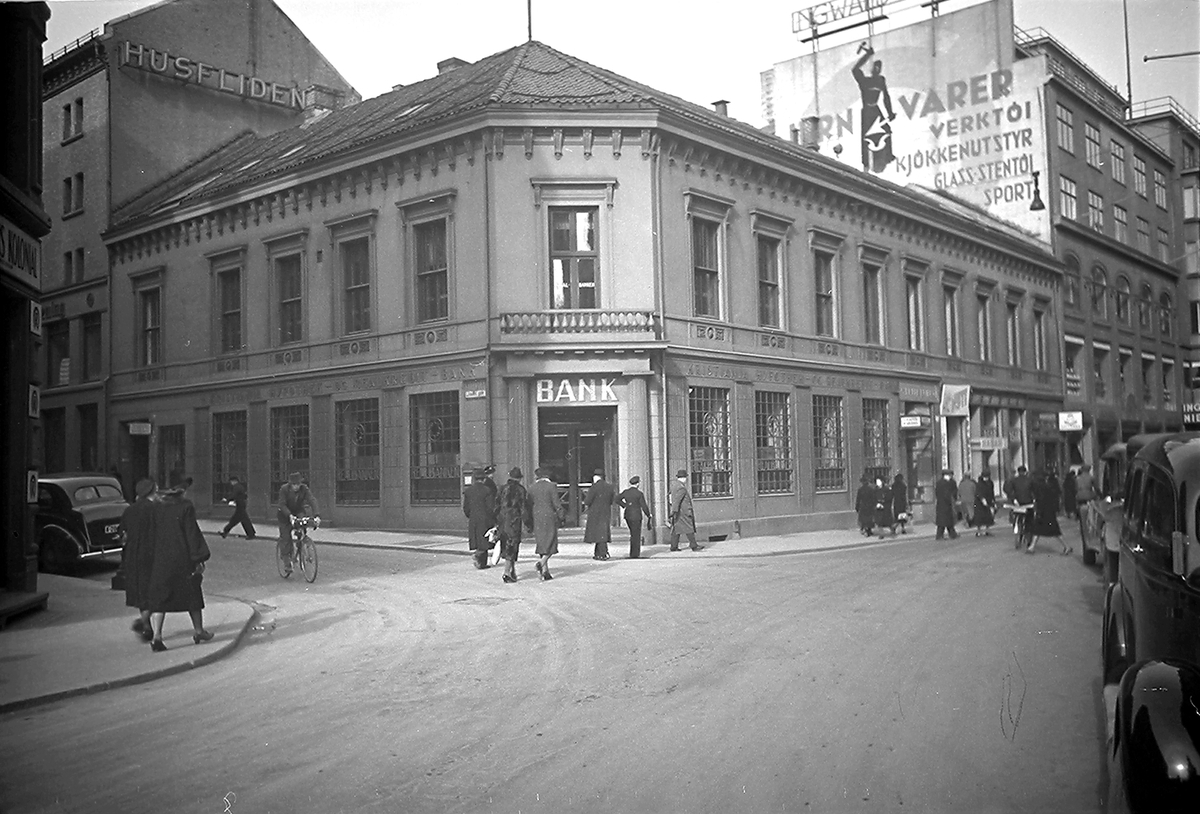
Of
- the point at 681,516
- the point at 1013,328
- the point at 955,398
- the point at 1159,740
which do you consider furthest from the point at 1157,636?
the point at 1013,328

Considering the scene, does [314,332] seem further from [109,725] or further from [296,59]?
[109,725]

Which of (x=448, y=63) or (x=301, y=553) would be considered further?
(x=448, y=63)

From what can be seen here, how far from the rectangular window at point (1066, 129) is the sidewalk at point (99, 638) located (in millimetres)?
10917

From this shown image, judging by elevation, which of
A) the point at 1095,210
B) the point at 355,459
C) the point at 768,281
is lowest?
the point at 355,459

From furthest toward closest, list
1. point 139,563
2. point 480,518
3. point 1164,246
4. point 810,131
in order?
point 810,131, point 480,518, point 1164,246, point 139,563

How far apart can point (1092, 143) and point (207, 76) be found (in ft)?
33.1

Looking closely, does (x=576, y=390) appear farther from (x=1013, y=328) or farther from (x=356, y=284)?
(x=1013, y=328)

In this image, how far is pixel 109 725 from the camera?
618 cm

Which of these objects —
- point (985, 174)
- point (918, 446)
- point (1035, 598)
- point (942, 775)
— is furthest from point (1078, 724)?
point (985, 174)

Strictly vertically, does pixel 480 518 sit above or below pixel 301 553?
below

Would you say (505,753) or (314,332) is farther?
(314,332)

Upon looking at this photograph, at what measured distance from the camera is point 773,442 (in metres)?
25.2

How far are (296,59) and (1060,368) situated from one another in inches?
1065

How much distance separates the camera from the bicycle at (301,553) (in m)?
7.77
